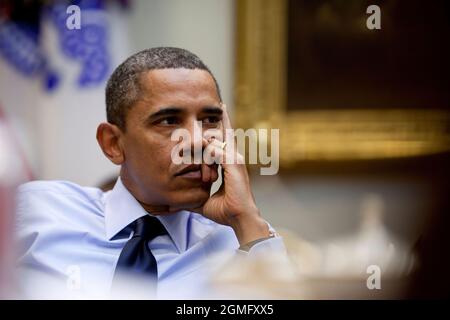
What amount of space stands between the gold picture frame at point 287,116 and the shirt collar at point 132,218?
264 millimetres

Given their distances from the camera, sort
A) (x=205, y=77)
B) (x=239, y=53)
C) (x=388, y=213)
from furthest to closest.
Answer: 1. (x=239, y=53)
2. (x=388, y=213)
3. (x=205, y=77)

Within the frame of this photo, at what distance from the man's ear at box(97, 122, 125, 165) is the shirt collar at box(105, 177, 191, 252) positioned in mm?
60

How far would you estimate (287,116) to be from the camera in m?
1.39

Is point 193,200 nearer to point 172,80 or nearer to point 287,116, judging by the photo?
point 172,80

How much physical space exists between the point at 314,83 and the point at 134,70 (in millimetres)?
406

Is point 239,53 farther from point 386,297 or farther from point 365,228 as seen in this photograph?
point 386,297

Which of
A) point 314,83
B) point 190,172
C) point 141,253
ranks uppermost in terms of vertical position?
point 314,83

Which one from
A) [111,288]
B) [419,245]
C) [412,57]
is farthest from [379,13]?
[111,288]

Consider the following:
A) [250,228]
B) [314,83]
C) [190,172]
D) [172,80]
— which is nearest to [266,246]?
[250,228]

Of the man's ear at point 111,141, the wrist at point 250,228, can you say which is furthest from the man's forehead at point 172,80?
the wrist at point 250,228

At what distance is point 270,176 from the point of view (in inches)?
50.7

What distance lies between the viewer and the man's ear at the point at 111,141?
115cm
